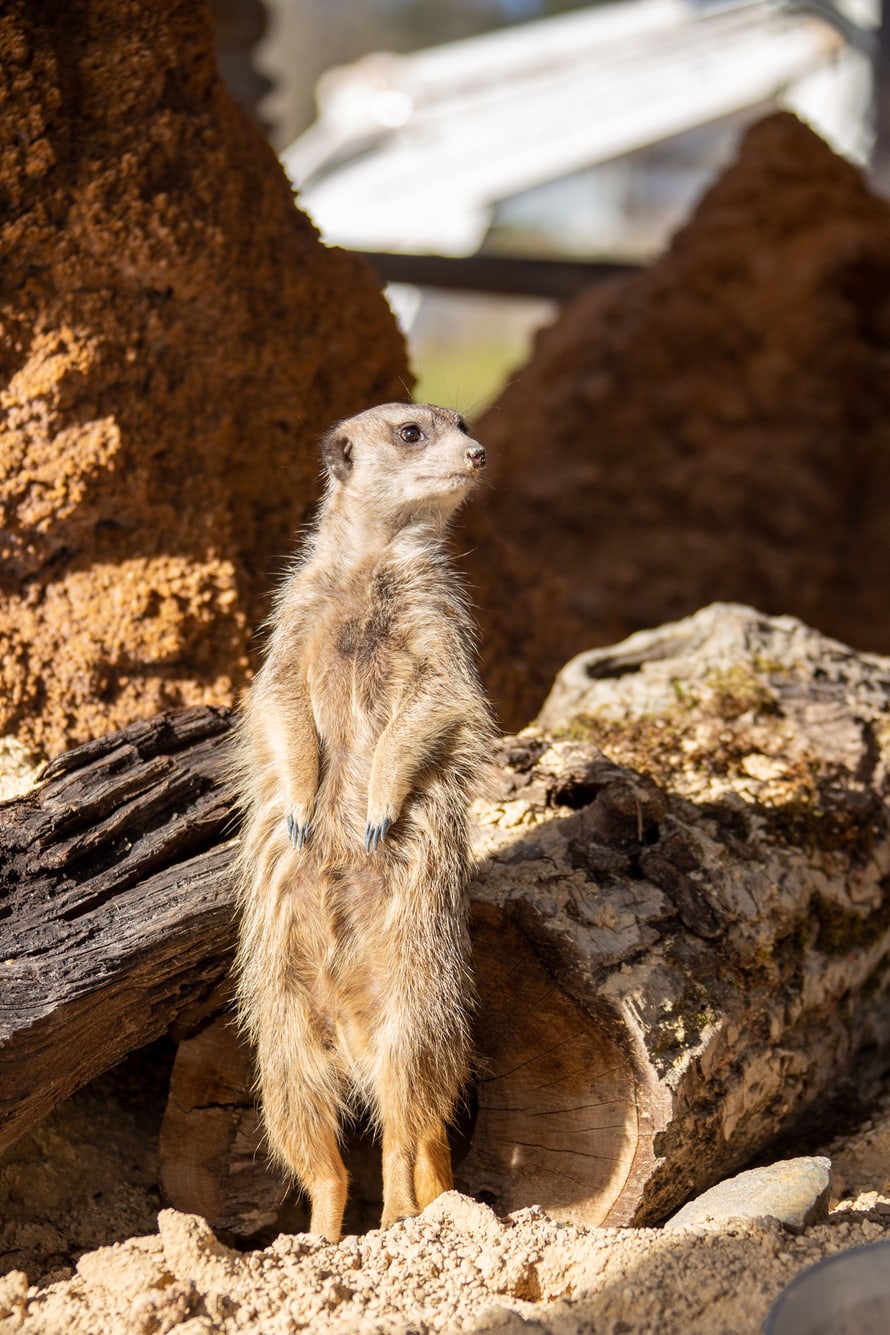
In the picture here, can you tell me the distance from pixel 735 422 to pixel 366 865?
4.00 m

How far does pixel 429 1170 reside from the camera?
2461 mm

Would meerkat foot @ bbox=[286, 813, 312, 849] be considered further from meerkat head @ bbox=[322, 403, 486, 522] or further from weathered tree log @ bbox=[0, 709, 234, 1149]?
meerkat head @ bbox=[322, 403, 486, 522]

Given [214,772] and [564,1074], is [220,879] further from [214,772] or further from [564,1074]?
[564,1074]

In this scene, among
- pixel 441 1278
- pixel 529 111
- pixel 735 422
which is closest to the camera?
pixel 441 1278

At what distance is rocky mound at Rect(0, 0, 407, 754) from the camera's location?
3031mm

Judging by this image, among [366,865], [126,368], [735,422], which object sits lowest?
[735,422]

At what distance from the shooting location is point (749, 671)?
3.40 m

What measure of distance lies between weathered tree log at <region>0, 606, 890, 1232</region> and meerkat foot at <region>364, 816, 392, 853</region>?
1.16 ft

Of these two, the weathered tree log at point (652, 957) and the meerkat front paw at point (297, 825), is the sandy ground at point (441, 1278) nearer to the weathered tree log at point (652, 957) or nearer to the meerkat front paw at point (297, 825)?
the weathered tree log at point (652, 957)

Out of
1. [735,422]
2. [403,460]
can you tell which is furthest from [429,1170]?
[735,422]

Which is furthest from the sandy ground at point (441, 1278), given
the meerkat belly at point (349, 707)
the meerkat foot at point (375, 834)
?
the meerkat belly at point (349, 707)

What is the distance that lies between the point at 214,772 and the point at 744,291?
13.7 ft

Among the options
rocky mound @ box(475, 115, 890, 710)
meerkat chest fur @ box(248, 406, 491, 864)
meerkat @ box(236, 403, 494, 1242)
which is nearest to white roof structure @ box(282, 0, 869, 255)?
rocky mound @ box(475, 115, 890, 710)

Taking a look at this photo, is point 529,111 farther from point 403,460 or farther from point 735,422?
point 403,460
